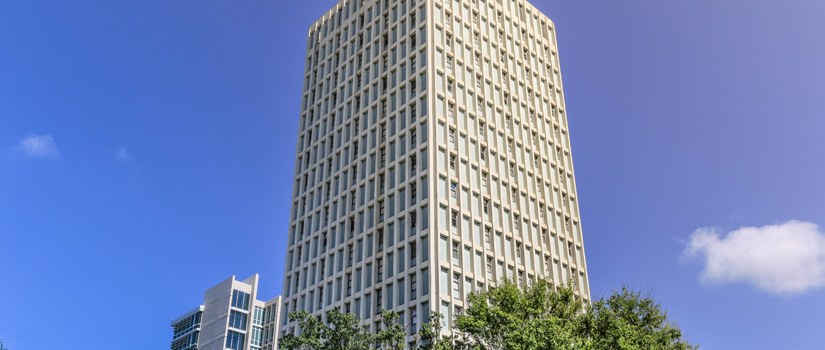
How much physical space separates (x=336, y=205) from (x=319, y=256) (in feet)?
18.1

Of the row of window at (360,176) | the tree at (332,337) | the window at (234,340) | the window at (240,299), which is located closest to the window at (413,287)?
the row of window at (360,176)

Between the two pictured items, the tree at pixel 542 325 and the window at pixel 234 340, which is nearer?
the tree at pixel 542 325

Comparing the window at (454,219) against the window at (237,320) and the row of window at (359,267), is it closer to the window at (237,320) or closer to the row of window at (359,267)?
the row of window at (359,267)

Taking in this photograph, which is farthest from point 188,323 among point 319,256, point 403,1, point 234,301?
point 403,1

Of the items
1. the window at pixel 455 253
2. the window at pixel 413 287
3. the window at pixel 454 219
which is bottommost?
the window at pixel 413 287

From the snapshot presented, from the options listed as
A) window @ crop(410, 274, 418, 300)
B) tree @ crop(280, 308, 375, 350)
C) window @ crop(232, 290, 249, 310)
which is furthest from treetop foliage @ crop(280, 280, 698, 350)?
window @ crop(232, 290, 249, 310)

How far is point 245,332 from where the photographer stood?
12106 cm

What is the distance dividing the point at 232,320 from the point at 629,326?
87.9m

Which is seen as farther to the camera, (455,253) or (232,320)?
(232,320)

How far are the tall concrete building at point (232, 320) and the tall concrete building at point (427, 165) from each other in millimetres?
49429

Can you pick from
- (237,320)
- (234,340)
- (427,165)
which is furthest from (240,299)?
(427,165)

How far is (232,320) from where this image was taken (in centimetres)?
12019

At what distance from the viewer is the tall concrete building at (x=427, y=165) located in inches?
2414

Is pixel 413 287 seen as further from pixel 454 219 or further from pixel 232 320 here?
pixel 232 320
